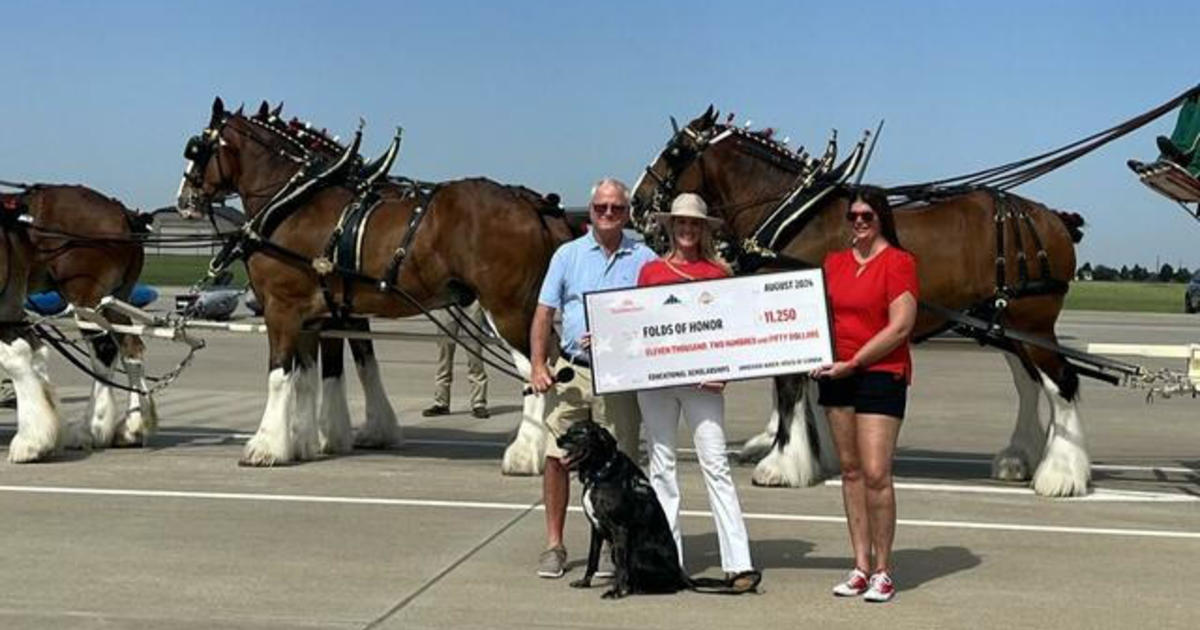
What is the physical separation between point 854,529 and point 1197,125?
4.07 m

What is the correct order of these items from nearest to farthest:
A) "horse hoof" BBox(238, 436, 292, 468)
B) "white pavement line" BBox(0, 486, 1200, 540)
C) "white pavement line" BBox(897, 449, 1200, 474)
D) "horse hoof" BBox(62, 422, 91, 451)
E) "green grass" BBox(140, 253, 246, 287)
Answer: "white pavement line" BBox(0, 486, 1200, 540)
"horse hoof" BBox(238, 436, 292, 468)
"white pavement line" BBox(897, 449, 1200, 474)
"horse hoof" BBox(62, 422, 91, 451)
"green grass" BBox(140, 253, 246, 287)

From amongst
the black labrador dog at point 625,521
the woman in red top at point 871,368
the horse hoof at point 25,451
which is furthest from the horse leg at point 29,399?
the woman in red top at point 871,368

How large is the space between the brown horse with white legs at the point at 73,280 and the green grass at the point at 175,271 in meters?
33.5

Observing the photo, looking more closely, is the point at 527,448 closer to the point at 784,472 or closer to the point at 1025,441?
the point at 784,472

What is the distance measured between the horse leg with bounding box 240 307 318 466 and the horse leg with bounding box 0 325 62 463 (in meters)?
1.43

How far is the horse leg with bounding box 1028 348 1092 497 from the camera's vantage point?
9.66 m

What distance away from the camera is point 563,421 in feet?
23.5

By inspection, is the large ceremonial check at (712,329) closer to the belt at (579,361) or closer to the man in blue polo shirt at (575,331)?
the man in blue polo shirt at (575,331)

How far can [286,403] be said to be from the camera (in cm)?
1080

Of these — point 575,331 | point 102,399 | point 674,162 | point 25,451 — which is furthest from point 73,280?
point 575,331

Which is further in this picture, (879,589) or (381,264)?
(381,264)

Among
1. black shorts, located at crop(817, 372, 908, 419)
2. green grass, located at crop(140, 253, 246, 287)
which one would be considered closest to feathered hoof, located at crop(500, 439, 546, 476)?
black shorts, located at crop(817, 372, 908, 419)

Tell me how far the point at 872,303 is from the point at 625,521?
1503 mm

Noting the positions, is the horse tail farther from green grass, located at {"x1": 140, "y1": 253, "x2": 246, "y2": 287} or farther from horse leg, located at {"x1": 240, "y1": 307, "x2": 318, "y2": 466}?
green grass, located at {"x1": 140, "y1": 253, "x2": 246, "y2": 287}
